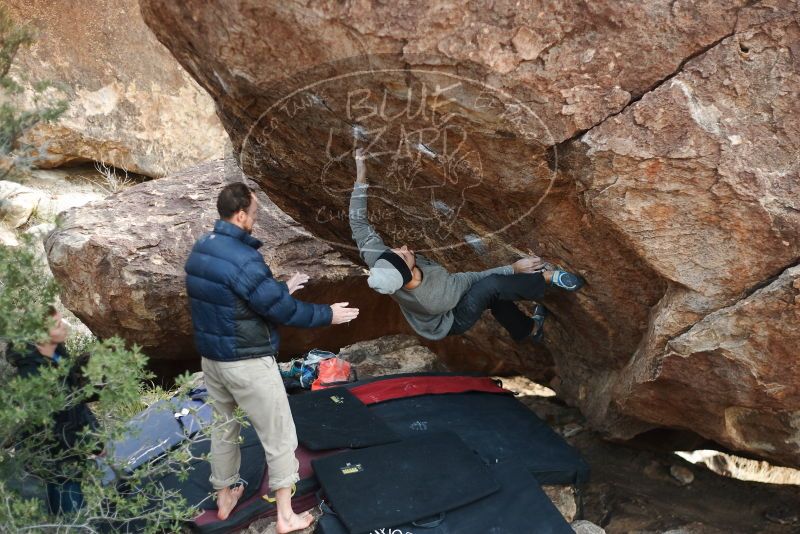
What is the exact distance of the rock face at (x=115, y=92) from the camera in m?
10.0

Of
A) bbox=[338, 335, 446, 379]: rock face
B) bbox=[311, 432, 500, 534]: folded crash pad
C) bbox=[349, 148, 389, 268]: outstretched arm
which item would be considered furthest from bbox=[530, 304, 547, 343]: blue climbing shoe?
bbox=[338, 335, 446, 379]: rock face

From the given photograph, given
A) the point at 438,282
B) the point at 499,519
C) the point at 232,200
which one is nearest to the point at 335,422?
the point at 438,282

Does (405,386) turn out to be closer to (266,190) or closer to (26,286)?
(266,190)

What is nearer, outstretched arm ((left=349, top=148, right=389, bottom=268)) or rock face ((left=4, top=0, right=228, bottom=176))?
outstretched arm ((left=349, top=148, right=389, bottom=268))

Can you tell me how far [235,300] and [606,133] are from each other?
5.73 ft

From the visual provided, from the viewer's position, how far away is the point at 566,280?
13.3 ft

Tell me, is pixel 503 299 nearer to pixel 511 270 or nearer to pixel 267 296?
pixel 511 270

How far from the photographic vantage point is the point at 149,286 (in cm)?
610

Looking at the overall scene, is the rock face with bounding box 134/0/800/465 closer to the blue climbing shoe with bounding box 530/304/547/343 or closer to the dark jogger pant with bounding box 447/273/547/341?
the dark jogger pant with bounding box 447/273/547/341

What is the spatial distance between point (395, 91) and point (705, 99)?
4.31 feet

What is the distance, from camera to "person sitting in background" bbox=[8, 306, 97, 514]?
3.19 m

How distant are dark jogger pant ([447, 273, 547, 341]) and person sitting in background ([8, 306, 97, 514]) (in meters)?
2.07

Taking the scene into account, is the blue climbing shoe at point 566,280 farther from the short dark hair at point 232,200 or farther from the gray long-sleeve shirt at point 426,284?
the short dark hair at point 232,200

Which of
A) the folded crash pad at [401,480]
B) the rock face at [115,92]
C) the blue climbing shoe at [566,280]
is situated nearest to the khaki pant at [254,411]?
the folded crash pad at [401,480]
